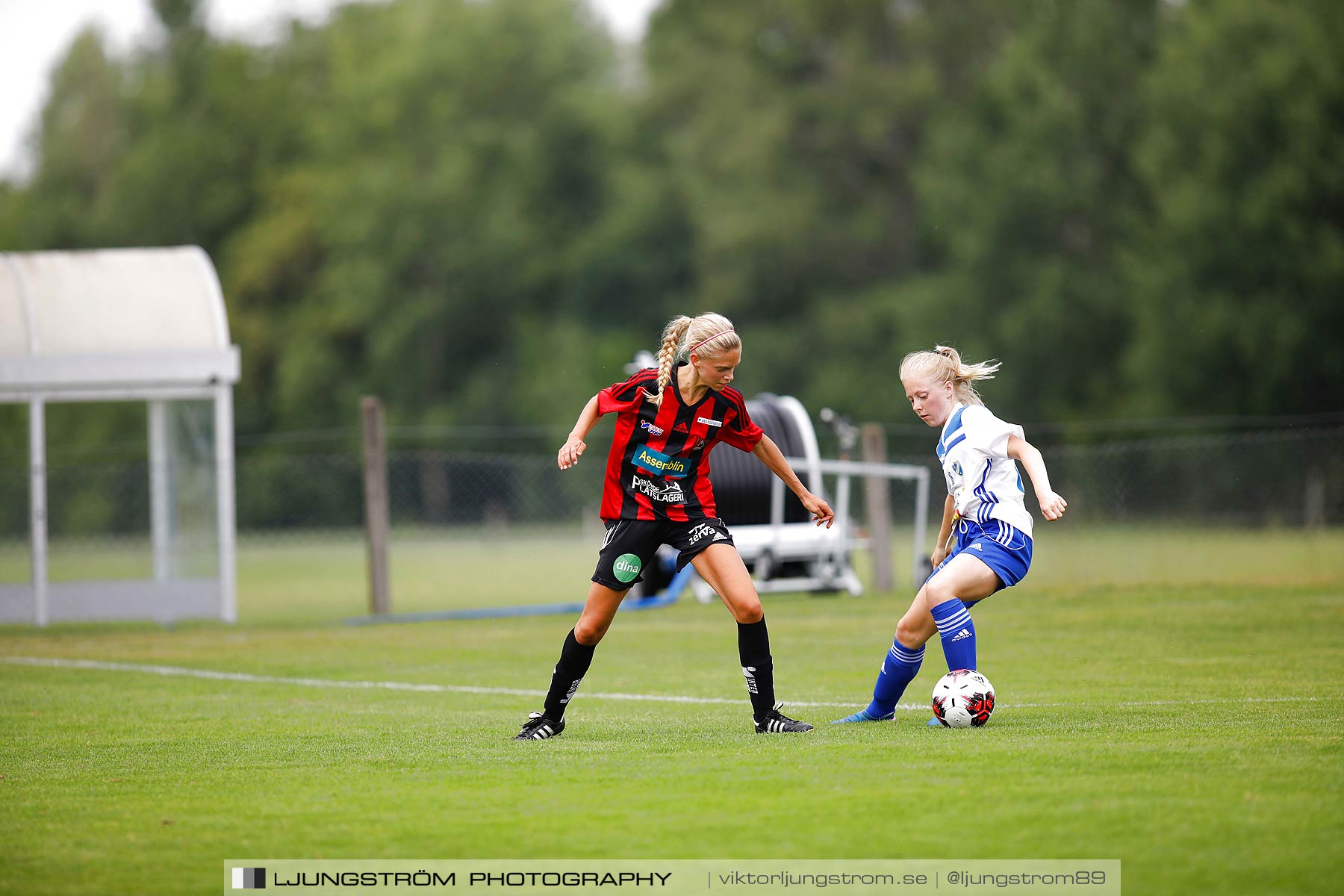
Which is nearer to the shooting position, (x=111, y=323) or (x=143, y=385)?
(x=143, y=385)

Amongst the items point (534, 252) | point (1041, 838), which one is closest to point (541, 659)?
point (1041, 838)

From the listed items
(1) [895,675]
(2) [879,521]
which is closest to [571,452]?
(1) [895,675]

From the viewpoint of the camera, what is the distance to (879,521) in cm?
1730

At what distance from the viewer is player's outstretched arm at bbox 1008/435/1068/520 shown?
20.7ft

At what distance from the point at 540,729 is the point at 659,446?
1428 mm

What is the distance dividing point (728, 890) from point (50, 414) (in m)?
51.9

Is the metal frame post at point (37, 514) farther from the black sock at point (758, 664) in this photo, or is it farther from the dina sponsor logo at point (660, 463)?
the black sock at point (758, 664)

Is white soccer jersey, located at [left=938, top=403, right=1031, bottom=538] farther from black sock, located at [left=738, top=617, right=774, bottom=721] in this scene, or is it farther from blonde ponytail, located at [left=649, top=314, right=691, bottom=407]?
blonde ponytail, located at [left=649, top=314, right=691, bottom=407]

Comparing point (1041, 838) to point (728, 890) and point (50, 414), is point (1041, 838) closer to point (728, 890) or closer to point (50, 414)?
point (728, 890)

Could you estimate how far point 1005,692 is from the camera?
8.43 meters

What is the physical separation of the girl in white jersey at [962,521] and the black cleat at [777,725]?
42cm

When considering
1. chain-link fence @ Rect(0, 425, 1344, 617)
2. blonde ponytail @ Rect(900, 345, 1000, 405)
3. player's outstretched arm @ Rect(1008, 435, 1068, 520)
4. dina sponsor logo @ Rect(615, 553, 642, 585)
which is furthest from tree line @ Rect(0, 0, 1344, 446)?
dina sponsor logo @ Rect(615, 553, 642, 585)

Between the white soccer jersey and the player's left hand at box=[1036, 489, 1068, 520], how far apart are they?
509 mm

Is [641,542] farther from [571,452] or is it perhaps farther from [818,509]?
[818,509]
